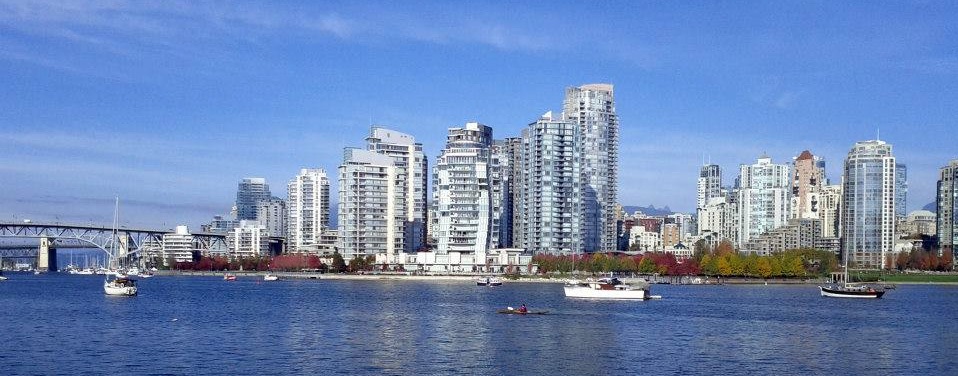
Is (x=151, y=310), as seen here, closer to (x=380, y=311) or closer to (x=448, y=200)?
(x=380, y=311)

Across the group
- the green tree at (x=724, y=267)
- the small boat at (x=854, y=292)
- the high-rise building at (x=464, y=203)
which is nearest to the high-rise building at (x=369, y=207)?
the high-rise building at (x=464, y=203)

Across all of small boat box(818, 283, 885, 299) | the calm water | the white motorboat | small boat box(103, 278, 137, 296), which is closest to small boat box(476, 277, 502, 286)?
the white motorboat

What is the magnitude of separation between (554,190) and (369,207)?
3080cm

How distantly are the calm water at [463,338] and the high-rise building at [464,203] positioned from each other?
76.3m

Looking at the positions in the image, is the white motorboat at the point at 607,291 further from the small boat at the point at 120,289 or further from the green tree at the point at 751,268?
the green tree at the point at 751,268

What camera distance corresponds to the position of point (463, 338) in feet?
195

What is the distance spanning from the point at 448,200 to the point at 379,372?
129 m

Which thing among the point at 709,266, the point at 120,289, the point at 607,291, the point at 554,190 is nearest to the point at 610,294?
the point at 607,291

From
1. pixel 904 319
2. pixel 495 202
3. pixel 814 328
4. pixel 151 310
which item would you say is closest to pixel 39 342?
pixel 151 310

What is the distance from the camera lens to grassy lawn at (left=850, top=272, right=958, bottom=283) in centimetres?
17535

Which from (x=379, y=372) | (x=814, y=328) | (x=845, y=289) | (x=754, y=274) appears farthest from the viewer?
(x=754, y=274)

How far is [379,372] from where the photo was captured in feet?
146

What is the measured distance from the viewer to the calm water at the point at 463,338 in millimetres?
47469

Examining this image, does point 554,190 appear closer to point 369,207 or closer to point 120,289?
point 369,207
